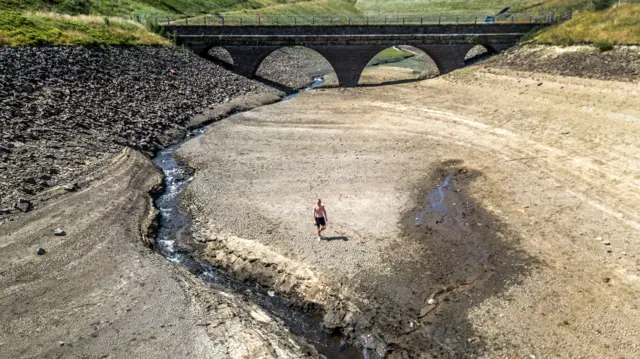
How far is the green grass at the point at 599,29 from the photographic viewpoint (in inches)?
1914

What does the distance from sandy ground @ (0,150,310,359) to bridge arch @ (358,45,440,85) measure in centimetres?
4665

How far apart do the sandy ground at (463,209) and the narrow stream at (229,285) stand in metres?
1.16

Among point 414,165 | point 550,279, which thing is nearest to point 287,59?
point 414,165

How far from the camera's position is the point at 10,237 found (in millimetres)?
22188

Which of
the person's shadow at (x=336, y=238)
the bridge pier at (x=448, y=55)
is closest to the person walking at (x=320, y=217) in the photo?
the person's shadow at (x=336, y=238)

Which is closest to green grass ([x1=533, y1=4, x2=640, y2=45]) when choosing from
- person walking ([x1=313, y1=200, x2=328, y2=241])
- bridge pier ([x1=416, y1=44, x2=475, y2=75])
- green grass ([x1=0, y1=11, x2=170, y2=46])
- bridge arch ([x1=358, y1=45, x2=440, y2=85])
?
bridge pier ([x1=416, y1=44, x2=475, y2=75])

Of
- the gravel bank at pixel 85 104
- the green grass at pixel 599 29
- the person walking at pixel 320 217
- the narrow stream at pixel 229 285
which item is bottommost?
the narrow stream at pixel 229 285

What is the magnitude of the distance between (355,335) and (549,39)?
51.7 meters

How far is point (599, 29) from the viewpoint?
52.3m

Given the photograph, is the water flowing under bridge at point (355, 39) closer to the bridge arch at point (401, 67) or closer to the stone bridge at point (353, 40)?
the stone bridge at point (353, 40)

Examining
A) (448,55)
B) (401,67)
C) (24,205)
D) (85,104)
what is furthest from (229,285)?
(401,67)

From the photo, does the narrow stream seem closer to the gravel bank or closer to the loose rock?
the gravel bank

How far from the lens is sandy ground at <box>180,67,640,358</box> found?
1778 cm

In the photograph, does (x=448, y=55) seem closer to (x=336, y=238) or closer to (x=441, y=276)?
(x=336, y=238)
